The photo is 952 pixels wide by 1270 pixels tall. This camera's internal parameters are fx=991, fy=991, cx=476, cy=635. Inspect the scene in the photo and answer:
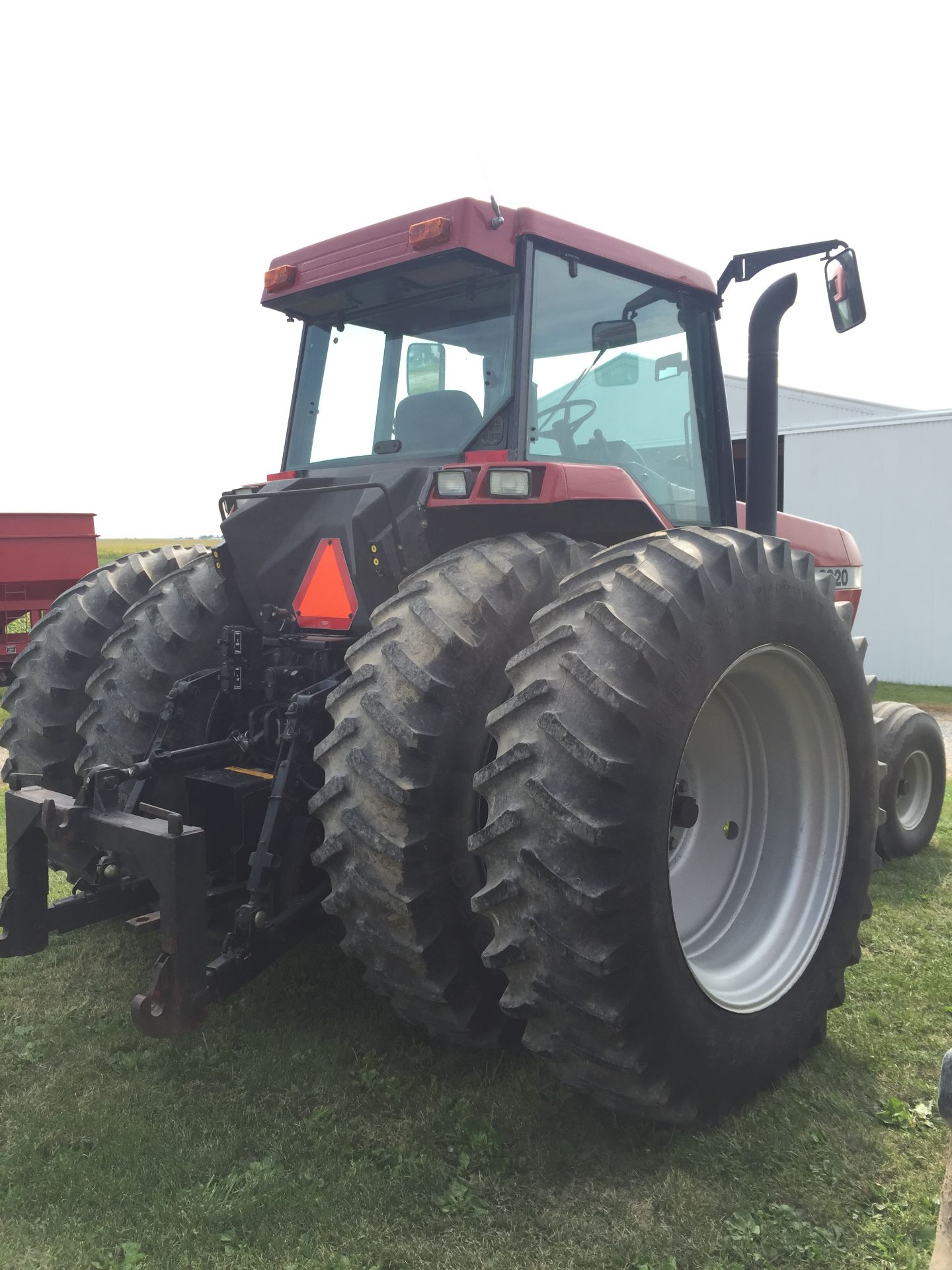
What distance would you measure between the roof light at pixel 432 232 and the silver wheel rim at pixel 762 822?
1671 mm

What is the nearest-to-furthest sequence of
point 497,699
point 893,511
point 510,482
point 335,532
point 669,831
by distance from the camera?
point 669,831 → point 497,699 → point 510,482 → point 335,532 → point 893,511

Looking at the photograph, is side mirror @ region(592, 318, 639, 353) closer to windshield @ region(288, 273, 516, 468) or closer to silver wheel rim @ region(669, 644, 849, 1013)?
windshield @ region(288, 273, 516, 468)

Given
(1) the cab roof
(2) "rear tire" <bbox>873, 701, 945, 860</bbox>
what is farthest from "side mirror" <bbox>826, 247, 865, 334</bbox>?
(2) "rear tire" <bbox>873, 701, 945, 860</bbox>

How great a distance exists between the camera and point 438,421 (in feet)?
11.6

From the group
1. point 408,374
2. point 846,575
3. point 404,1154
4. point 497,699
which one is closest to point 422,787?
point 497,699

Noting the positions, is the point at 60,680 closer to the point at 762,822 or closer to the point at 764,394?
the point at 762,822

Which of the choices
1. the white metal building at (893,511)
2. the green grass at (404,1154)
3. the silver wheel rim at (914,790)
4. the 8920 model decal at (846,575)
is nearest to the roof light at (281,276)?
the green grass at (404,1154)

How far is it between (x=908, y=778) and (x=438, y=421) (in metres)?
3.51

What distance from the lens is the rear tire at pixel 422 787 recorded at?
2570 mm

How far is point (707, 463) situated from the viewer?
13.7 ft

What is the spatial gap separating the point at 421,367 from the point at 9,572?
7292 millimetres

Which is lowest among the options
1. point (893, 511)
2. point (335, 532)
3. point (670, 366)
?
point (335, 532)

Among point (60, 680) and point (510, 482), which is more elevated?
point (510, 482)

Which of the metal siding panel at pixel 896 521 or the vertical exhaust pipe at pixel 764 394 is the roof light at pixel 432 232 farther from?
the metal siding panel at pixel 896 521
